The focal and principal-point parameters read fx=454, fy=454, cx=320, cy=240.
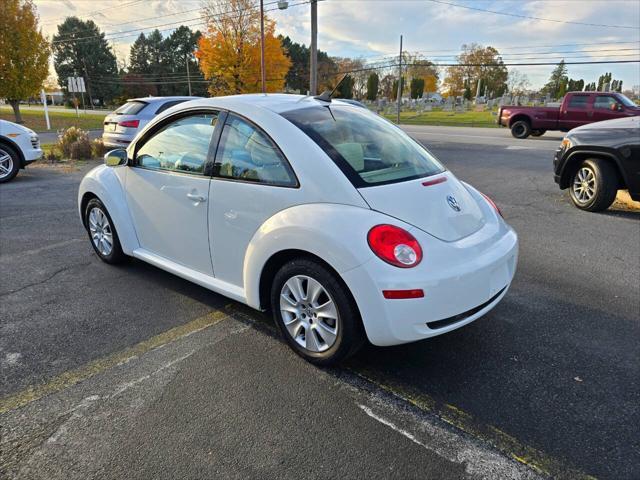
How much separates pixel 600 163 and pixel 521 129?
14203 millimetres

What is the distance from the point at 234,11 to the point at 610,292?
122ft

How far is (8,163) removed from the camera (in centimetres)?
922

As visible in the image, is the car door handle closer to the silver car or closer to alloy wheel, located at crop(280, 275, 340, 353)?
alloy wheel, located at crop(280, 275, 340, 353)

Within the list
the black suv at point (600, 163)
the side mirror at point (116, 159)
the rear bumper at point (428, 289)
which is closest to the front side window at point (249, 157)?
the rear bumper at point (428, 289)

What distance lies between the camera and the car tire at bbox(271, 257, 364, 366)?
2.60 m

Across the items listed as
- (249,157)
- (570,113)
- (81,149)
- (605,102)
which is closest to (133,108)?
(81,149)

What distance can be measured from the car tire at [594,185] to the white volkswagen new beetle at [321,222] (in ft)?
13.6

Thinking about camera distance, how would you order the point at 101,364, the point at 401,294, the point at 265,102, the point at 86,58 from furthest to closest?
the point at 86,58 < the point at 265,102 < the point at 101,364 < the point at 401,294

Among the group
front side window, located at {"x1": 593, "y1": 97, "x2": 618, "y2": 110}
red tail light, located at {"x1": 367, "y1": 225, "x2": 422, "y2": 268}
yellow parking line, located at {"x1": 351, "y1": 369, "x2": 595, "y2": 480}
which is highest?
front side window, located at {"x1": 593, "y1": 97, "x2": 618, "y2": 110}

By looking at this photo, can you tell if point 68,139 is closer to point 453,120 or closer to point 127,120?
point 127,120

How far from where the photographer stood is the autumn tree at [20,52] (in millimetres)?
22109

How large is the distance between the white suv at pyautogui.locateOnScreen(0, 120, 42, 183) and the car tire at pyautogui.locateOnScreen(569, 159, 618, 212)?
405 inches

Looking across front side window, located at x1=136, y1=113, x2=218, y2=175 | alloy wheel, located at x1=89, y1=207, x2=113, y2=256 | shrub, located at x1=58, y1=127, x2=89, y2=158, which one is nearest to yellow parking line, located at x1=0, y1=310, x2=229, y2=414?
front side window, located at x1=136, y1=113, x2=218, y2=175

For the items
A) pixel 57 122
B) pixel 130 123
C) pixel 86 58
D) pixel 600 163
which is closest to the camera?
pixel 600 163
